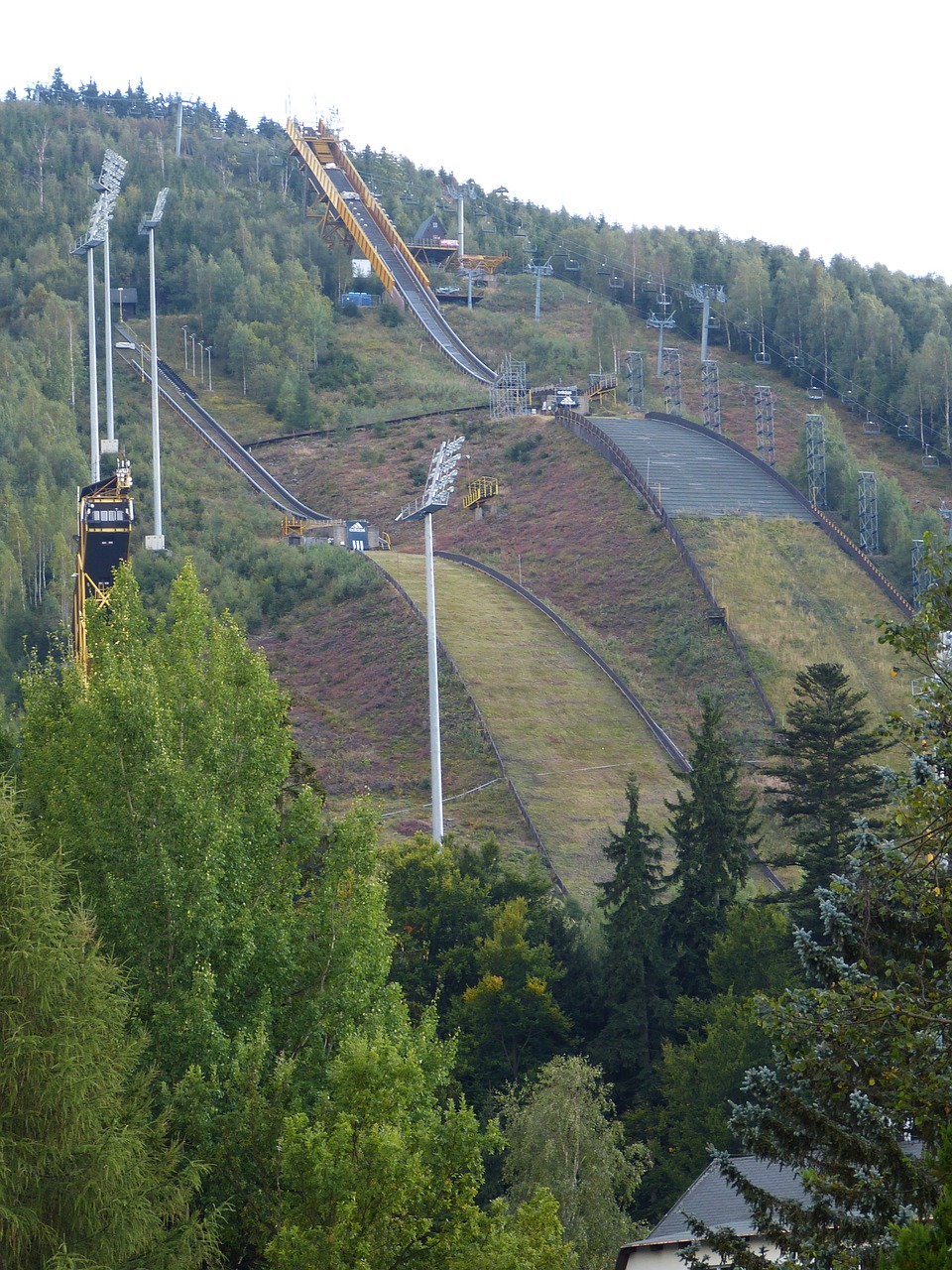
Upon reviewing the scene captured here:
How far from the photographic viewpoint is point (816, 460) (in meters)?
71.2

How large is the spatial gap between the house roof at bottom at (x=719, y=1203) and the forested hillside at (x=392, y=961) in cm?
206

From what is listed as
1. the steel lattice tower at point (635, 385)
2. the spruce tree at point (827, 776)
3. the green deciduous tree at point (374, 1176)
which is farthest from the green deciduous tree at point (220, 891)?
the steel lattice tower at point (635, 385)

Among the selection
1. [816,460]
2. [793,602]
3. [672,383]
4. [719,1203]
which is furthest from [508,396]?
[719,1203]

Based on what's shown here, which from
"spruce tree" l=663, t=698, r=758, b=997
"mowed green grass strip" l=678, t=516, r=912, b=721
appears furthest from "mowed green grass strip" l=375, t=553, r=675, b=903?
"spruce tree" l=663, t=698, r=758, b=997

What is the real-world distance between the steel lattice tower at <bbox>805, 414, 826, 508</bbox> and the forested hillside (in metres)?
3.05

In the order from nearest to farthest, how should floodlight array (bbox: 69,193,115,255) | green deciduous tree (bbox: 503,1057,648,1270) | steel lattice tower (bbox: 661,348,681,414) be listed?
green deciduous tree (bbox: 503,1057,648,1270), floodlight array (bbox: 69,193,115,255), steel lattice tower (bbox: 661,348,681,414)

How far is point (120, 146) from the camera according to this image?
406ft

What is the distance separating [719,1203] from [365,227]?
98828 mm

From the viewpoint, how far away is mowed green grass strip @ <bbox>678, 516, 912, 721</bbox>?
55.3 metres

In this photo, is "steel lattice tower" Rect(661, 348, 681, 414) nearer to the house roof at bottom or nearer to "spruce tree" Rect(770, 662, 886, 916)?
"spruce tree" Rect(770, 662, 886, 916)

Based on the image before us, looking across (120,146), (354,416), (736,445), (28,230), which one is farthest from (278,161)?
(736,445)

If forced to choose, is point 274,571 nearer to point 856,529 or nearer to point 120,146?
point 856,529

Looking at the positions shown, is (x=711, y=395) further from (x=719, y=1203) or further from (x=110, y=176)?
(x=719, y=1203)

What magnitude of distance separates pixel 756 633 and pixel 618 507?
11610 mm
